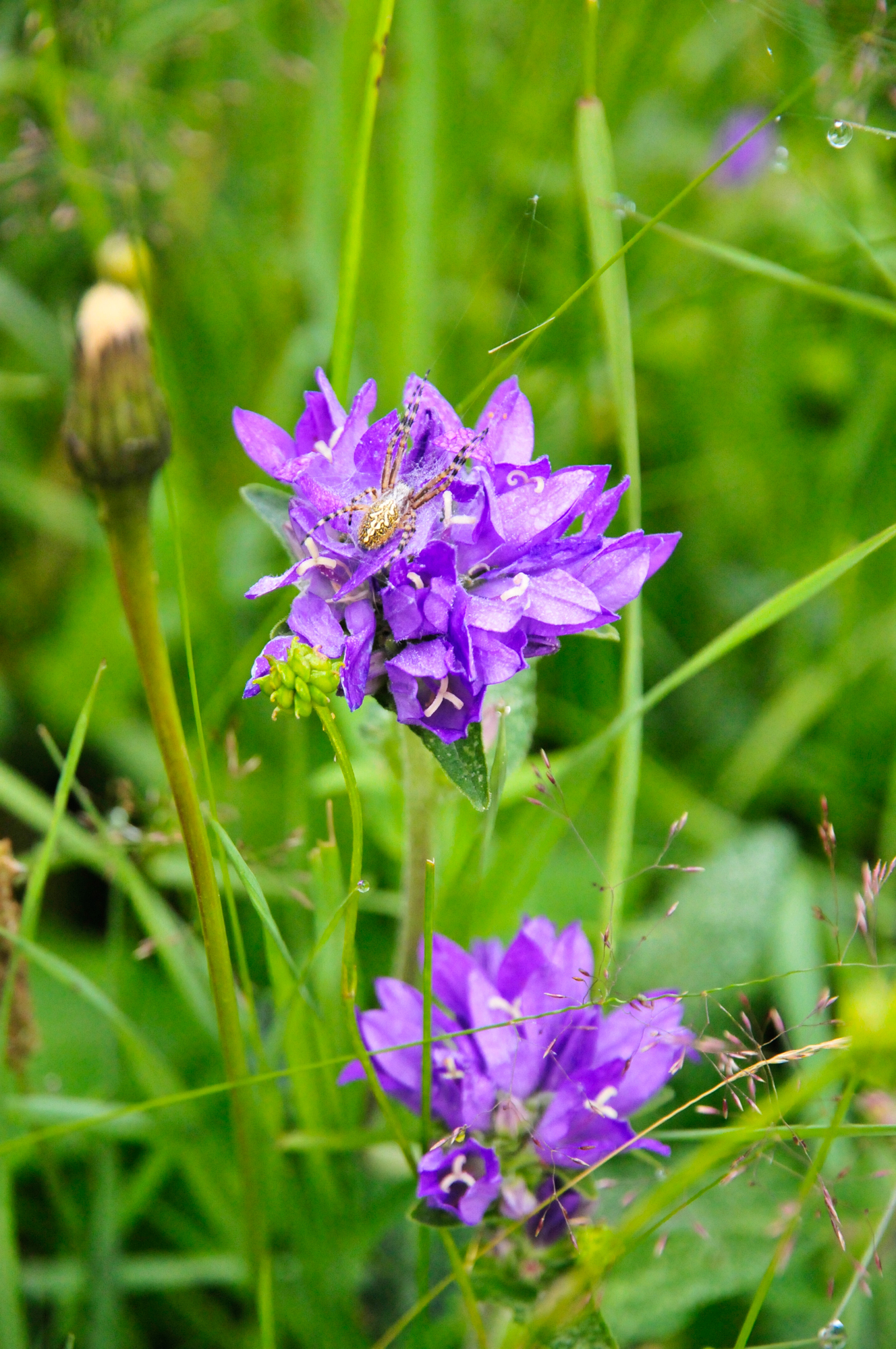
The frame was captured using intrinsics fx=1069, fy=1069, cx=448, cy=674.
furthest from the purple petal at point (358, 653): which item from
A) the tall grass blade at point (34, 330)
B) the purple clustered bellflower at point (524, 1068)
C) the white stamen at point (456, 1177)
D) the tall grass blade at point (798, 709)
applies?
the tall grass blade at point (34, 330)

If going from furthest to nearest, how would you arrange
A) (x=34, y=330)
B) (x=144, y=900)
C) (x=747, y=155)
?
(x=747, y=155) < (x=34, y=330) < (x=144, y=900)

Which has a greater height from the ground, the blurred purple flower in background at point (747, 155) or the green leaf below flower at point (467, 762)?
the blurred purple flower in background at point (747, 155)

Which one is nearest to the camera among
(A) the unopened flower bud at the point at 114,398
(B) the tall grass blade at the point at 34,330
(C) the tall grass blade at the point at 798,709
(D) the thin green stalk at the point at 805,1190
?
(A) the unopened flower bud at the point at 114,398

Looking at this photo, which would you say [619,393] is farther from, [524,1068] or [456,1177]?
[456,1177]

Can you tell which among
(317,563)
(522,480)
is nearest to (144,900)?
(317,563)

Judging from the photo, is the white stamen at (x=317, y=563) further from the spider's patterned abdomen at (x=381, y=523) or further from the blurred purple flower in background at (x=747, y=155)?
the blurred purple flower in background at (x=747, y=155)

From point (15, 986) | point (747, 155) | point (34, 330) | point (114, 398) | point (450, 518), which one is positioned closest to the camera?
point (114, 398)
